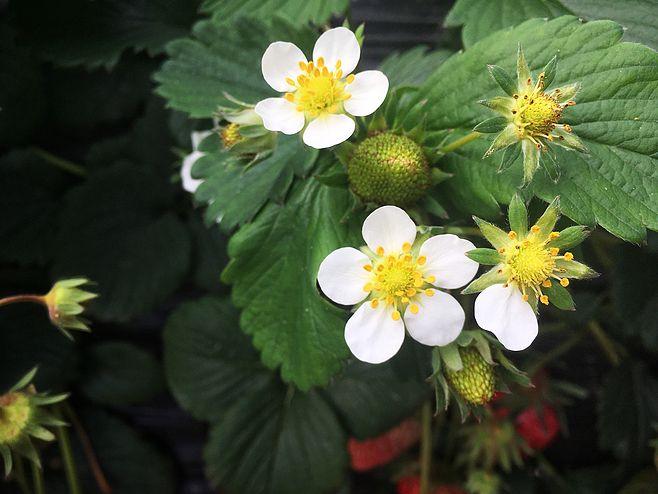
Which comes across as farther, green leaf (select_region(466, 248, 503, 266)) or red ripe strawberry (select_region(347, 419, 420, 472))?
red ripe strawberry (select_region(347, 419, 420, 472))

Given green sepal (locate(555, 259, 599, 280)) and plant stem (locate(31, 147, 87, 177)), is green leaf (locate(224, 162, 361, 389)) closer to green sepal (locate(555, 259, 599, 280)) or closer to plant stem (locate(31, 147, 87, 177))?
green sepal (locate(555, 259, 599, 280))

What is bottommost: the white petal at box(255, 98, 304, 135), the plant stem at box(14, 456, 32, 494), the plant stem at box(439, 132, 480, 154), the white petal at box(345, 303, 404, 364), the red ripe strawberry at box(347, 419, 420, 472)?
the red ripe strawberry at box(347, 419, 420, 472)

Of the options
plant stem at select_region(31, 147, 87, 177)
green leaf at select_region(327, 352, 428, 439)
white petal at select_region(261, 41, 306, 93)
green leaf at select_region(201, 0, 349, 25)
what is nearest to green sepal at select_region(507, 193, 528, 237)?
white petal at select_region(261, 41, 306, 93)

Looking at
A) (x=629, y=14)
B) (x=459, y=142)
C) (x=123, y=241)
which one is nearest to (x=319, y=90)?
(x=459, y=142)

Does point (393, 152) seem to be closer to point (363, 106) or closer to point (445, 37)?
point (363, 106)

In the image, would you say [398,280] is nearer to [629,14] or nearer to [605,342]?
[629,14]

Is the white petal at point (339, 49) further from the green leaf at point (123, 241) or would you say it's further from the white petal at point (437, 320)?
the green leaf at point (123, 241)

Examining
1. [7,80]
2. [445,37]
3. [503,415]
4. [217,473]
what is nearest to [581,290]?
[503,415]
